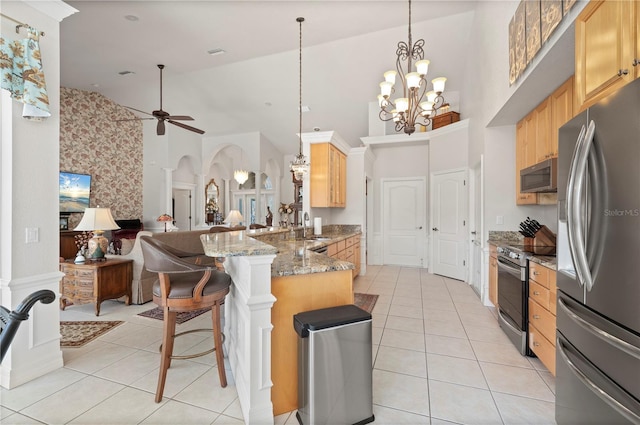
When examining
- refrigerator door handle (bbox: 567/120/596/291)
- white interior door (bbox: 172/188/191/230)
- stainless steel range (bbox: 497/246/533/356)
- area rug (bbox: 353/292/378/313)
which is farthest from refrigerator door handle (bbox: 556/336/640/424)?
white interior door (bbox: 172/188/191/230)

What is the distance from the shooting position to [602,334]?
1.22 m

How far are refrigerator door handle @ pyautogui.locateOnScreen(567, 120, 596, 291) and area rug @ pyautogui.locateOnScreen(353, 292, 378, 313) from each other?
8.77 ft

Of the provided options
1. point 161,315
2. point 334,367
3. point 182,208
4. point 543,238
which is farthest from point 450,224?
point 182,208

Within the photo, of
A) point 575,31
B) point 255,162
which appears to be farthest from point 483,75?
point 255,162

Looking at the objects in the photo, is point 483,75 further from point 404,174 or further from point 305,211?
point 305,211

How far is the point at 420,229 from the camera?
6496 millimetres

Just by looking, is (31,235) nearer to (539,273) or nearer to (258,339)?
(258,339)

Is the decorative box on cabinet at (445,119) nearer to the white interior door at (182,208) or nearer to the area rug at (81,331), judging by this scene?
the area rug at (81,331)

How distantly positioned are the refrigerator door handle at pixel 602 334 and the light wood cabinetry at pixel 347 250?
2.76 metres

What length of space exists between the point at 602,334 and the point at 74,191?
9.10 m

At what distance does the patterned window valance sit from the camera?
1.96m

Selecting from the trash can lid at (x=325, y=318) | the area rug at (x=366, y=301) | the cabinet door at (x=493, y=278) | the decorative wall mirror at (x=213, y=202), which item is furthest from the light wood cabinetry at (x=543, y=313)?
the decorative wall mirror at (x=213, y=202)

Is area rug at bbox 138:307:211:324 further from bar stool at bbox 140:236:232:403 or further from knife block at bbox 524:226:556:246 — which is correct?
knife block at bbox 524:226:556:246

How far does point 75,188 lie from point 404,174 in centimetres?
776
